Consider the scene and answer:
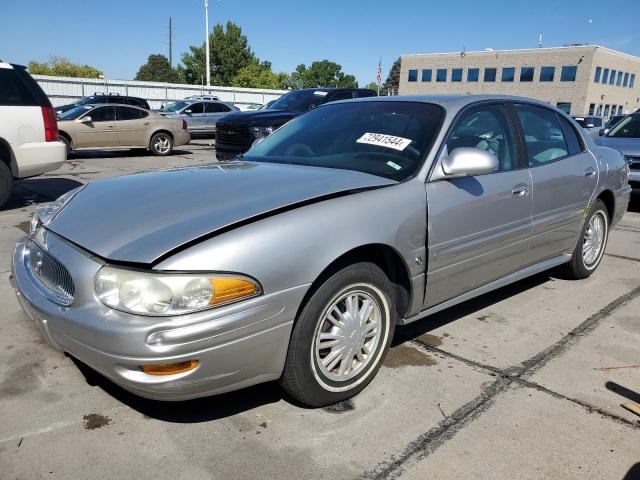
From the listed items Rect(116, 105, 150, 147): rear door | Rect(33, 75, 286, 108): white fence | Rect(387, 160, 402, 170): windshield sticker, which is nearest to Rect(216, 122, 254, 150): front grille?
Rect(116, 105, 150, 147): rear door

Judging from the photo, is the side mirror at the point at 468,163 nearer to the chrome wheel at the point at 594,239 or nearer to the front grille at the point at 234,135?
the chrome wheel at the point at 594,239

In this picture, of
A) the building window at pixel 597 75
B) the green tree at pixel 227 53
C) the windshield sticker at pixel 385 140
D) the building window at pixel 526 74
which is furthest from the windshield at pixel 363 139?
the green tree at pixel 227 53

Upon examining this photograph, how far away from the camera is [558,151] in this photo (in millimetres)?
4250

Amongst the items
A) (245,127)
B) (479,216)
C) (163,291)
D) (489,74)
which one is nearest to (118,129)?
(245,127)

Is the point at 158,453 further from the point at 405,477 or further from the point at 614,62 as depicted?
the point at 614,62

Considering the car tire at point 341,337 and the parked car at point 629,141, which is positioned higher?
the parked car at point 629,141

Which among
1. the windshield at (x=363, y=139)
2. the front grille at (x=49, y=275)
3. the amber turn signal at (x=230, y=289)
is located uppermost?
the windshield at (x=363, y=139)

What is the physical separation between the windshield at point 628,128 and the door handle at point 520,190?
22.2ft

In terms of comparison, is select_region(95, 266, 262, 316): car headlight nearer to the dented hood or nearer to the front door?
the dented hood

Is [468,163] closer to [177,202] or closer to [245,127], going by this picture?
[177,202]

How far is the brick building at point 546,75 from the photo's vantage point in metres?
54.6

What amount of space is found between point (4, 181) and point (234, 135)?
12.6 ft

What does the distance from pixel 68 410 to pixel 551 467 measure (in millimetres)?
2276

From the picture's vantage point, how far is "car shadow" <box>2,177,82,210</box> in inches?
305
